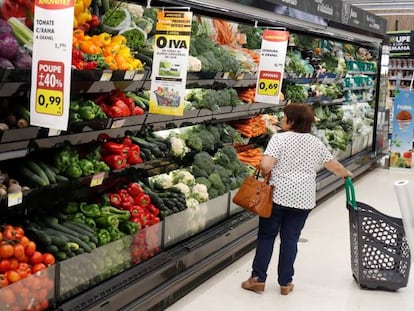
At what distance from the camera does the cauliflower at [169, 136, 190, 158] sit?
5.24 metres

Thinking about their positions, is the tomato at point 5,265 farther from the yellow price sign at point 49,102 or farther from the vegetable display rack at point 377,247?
the vegetable display rack at point 377,247

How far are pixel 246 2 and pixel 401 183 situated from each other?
314cm

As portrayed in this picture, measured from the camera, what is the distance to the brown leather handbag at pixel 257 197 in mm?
4543

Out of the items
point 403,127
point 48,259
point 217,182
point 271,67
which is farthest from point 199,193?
point 403,127

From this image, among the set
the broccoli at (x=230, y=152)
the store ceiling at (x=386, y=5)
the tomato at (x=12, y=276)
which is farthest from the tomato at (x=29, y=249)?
the store ceiling at (x=386, y=5)

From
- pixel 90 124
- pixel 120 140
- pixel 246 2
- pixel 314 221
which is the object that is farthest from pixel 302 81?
pixel 90 124

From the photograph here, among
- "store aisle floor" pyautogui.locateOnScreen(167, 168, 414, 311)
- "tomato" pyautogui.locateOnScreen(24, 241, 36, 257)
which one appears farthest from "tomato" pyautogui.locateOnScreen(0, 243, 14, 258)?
"store aisle floor" pyautogui.locateOnScreen(167, 168, 414, 311)

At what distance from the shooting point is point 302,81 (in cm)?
849

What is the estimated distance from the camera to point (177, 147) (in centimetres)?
527

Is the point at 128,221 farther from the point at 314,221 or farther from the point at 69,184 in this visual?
the point at 314,221

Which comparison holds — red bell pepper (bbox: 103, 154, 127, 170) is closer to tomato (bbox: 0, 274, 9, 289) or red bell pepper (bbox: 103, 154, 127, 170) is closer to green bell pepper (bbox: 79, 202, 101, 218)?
green bell pepper (bbox: 79, 202, 101, 218)

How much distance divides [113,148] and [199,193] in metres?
1.20

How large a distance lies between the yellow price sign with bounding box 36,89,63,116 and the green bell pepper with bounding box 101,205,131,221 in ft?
4.20

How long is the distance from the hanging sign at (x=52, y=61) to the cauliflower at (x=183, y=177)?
Result: 2323 millimetres
